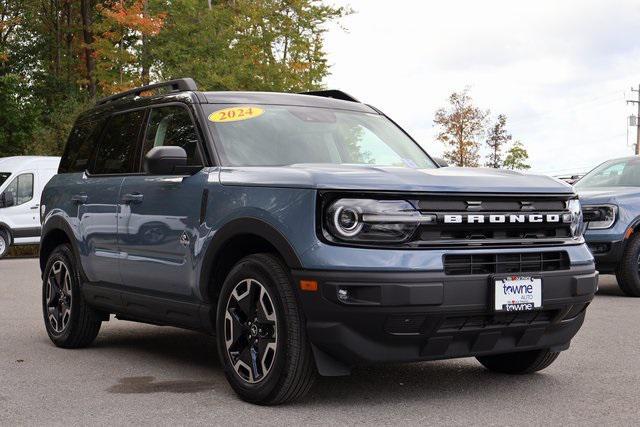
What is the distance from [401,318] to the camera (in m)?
5.07

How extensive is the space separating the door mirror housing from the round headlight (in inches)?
797

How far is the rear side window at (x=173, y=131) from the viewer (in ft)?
21.0

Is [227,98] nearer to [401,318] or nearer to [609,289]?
[401,318]

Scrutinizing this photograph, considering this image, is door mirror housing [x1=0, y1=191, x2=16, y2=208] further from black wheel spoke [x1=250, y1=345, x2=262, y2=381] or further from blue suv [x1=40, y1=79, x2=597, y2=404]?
black wheel spoke [x1=250, y1=345, x2=262, y2=381]

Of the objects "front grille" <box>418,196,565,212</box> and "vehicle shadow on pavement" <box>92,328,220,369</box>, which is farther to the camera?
"vehicle shadow on pavement" <box>92,328,220,369</box>

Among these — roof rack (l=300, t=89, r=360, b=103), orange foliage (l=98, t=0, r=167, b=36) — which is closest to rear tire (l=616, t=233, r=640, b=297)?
roof rack (l=300, t=89, r=360, b=103)

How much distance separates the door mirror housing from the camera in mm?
23812

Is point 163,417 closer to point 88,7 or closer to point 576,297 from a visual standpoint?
point 576,297

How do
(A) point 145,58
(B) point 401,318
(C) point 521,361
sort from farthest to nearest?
1. (A) point 145,58
2. (C) point 521,361
3. (B) point 401,318

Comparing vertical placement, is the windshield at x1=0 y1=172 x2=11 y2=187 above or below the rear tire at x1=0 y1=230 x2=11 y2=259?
above

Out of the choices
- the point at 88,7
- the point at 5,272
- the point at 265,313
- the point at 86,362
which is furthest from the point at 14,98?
the point at 265,313

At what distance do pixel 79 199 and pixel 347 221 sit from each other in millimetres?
3424

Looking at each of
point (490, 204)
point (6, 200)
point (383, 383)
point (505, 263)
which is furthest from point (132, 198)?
point (6, 200)

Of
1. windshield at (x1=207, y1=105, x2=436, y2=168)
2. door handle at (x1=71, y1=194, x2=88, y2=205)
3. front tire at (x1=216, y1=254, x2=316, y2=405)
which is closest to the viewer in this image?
front tire at (x1=216, y1=254, x2=316, y2=405)
